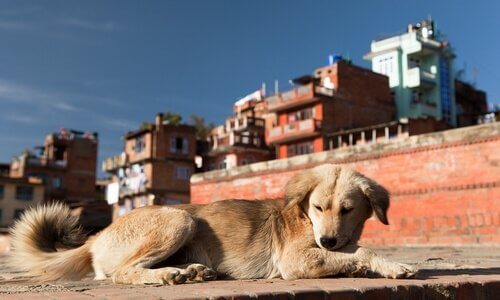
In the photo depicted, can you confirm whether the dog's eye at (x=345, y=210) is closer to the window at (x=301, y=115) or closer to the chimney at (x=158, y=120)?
the window at (x=301, y=115)

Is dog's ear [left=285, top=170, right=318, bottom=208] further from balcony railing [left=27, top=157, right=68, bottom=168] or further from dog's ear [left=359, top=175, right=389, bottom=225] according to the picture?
balcony railing [left=27, top=157, right=68, bottom=168]

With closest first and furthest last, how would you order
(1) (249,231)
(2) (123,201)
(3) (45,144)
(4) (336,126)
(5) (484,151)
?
(1) (249,231) < (5) (484,151) < (4) (336,126) < (2) (123,201) < (3) (45,144)

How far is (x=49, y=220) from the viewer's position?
16.5 ft

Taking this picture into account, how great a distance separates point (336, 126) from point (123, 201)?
25368mm

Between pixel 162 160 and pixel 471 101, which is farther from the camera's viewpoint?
pixel 471 101

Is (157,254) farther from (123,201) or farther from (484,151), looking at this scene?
(123,201)

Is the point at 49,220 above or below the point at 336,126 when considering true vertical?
below

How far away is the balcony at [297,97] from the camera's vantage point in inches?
1711

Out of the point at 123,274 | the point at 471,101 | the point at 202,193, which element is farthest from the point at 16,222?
the point at 471,101

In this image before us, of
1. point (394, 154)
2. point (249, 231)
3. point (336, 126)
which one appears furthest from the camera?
point (336, 126)

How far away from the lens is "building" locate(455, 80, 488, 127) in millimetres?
53141

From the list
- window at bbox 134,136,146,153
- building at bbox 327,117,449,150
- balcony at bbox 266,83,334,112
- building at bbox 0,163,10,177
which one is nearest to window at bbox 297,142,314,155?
building at bbox 327,117,449,150

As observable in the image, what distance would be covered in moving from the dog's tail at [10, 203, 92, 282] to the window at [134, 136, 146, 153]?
49909 millimetres

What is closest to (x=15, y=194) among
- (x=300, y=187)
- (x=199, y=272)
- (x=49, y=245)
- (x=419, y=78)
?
(x=419, y=78)
